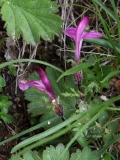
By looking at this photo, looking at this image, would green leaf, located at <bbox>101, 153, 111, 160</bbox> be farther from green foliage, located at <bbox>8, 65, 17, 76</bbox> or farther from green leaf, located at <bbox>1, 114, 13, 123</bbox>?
green foliage, located at <bbox>8, 65, 17, 76</bbox>

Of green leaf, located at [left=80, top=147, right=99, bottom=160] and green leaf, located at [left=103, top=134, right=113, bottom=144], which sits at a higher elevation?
green leaf, located at [left=103, top=134, right=113, bottom=144]

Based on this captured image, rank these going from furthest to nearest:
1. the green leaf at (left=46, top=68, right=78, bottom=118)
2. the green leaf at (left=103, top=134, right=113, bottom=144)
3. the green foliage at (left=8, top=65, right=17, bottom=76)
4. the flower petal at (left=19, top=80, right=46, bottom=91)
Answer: the green foliage at (left=8, top=65, right=17, bottom=76) → the green leaf at (left=46, top=68, right=78, bottom=118) → the green leaf at (left=103, top=134, right=113, bottom=144) → the flower petal at (left=19, top=80, right=46, bottom=91)

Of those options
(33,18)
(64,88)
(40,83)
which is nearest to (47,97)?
(64,88)

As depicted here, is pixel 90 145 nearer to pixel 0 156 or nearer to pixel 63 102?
pixel 63 102

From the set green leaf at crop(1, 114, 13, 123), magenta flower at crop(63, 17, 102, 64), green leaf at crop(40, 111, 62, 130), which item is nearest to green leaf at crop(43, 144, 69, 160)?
green leaf at crop(40, 111, 62, 130)

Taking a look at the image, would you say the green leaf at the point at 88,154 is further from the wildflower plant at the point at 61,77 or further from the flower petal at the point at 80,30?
the flower petal at the point at 80,30

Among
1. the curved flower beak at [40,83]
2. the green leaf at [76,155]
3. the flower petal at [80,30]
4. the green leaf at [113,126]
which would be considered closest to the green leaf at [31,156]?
the green leaf at [76,155]

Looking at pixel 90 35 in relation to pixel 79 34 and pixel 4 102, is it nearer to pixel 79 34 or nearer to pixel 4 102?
pixel 79 34

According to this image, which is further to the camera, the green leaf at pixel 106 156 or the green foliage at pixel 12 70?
the green foliage at pixel 12 70
